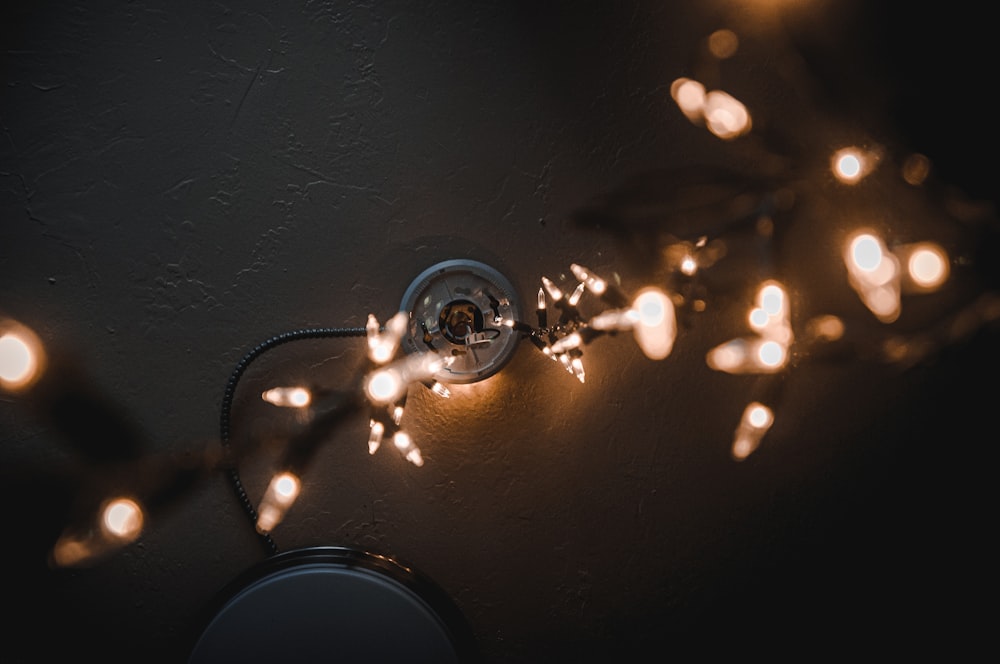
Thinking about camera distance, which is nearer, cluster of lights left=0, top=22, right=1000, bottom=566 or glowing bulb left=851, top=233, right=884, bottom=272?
cluster of lights left=0, top=22, right=1000, bottom=566

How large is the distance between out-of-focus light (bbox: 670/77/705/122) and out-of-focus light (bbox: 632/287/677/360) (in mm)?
368

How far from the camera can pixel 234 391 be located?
1.02 m

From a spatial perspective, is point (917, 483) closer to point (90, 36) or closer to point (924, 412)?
point (924, 412)

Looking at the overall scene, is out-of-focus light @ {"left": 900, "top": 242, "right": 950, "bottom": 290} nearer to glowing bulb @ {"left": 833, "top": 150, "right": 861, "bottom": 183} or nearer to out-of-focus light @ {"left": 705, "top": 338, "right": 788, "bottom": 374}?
glowing bulb @ {"left": 833, "top": 150, "right": 861, "bottom": 183}

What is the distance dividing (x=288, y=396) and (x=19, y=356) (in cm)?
50

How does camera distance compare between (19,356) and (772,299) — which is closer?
(19,356)

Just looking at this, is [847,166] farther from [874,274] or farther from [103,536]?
[103,536]

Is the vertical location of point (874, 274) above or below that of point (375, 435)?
above

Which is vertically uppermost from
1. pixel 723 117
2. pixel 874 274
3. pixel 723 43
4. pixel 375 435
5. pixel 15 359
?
pixel 723 43

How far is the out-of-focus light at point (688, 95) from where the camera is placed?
109 cm

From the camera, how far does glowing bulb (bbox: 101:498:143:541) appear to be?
100cm

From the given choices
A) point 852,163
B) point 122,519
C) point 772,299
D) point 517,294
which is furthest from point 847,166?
point 122,519

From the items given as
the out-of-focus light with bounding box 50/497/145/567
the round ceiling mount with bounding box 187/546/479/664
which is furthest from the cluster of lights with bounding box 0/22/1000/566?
the round ceiling mount with bounding box 187/546/479/664

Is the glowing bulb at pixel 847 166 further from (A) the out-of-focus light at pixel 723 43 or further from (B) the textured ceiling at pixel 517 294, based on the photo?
(A) the out-of-focus light at pixel 723 43
